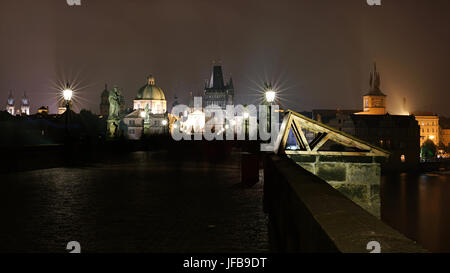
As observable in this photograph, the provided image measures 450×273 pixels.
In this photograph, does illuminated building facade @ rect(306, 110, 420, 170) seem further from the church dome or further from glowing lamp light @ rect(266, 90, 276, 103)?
the church dome

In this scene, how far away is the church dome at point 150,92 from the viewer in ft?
511

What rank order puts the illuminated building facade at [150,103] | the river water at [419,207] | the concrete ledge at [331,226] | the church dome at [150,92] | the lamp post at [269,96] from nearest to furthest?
the concrete ledge at [331,226] < the lamp post at [269,96] < the river water at [419,207] < the illuminated building facade at [150,103] < the church dome at [150,92]

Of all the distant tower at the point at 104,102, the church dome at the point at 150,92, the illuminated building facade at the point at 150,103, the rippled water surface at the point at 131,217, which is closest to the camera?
the rippled water surface at the point at 131,217

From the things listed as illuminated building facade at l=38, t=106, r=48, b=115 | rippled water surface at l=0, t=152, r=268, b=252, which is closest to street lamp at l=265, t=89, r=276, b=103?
rippled water surface at l=0, t=152, r=268, b=252

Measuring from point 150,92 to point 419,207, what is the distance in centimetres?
10284

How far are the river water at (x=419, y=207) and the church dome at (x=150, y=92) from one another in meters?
89.2

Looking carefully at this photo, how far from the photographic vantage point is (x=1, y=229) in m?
7.25

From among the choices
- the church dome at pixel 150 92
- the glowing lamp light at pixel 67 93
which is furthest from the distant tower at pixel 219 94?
the glowing lamp light at pixel 67 93

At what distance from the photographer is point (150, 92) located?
513ft

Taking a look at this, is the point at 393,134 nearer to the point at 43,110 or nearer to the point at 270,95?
the point at 270,95

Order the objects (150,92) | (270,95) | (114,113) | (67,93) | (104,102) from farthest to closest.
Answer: (104,102) < (150,92) < (114,113) < (67,93) < (270,95)

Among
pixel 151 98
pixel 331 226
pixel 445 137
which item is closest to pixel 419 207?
pixel 331 226

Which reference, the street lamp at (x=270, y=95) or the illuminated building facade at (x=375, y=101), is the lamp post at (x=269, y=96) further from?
the illuminated building facade at (x=375, y=101)

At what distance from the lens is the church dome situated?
15570 cm
